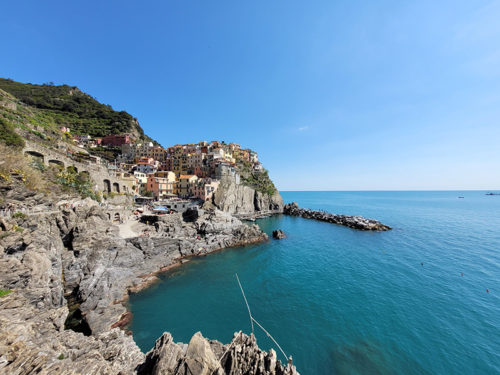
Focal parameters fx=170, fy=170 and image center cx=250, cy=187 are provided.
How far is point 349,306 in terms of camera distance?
16.3 m

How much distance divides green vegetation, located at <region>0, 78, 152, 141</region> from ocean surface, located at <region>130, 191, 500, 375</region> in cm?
8051

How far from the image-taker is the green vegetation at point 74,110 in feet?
227

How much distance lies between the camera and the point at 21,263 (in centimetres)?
1116

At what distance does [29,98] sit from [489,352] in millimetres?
131976

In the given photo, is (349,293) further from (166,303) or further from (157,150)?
(157,150)

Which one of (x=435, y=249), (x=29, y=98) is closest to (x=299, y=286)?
(x=435, y=249)

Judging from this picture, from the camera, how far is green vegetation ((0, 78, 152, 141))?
69062 millimetres

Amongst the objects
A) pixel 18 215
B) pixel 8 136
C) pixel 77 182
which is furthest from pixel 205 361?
pixel 8 136

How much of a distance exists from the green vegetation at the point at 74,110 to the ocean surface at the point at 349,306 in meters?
80.5

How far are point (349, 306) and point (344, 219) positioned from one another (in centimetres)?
3868

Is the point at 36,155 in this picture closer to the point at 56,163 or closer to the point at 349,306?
the point at 56,163

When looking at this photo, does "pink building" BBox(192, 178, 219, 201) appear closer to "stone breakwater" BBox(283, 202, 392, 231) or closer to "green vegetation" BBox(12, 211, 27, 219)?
"stone breakwater" BBox(283, 202, 392, 231)

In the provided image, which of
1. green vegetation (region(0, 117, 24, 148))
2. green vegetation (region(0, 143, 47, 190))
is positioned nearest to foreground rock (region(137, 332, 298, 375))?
green vegetation (region(0, 143, 47, 190))

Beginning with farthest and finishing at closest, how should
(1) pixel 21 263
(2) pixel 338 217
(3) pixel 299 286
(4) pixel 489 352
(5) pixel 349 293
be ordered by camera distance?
(2) pixel 338 217 → (3) pixel 299 286 → (5) pixel 349 293 → (4) pixel 489 352 → (1) pixel 21 263
